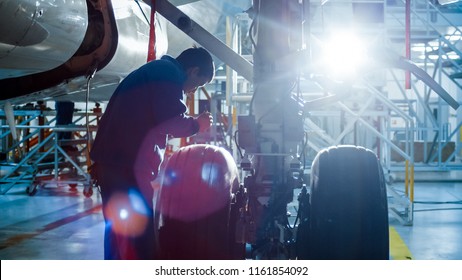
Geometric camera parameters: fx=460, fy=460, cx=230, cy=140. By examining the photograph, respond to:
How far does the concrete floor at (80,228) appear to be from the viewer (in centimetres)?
386

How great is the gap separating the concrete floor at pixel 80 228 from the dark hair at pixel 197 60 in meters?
1.98

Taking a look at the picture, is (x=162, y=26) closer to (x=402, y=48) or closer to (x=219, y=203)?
(x=219, y=203)

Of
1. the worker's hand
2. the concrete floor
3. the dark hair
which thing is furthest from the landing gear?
the concrete floor

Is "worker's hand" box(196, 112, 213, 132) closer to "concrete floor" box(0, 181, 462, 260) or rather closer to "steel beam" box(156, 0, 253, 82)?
"steel beam" box(156, 0, 253, 82)

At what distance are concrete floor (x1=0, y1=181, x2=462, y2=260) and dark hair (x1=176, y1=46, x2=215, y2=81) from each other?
198 cm

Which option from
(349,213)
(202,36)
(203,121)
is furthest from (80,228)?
(349,213)

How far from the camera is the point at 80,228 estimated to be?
4.80 meters

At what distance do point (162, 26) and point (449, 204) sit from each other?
4.61 metres

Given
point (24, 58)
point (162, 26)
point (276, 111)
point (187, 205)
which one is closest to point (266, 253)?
point (187, 205)

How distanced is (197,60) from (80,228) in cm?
300

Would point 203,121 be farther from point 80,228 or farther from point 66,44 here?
point 80,228
